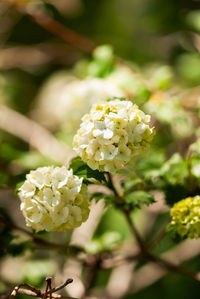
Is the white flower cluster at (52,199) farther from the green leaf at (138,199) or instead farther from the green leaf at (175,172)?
the green leaf at (175,172)

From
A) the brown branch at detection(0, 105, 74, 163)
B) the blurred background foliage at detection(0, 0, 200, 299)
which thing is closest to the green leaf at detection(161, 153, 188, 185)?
the blurred background foliage at detection(0, 0, 200, 299)

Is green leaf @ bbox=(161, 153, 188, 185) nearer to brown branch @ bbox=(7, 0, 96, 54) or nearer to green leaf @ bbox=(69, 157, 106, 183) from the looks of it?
green leaf @ bbox=(69, 157, 106, 183)

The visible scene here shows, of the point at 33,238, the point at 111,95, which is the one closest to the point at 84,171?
the point at 33,238

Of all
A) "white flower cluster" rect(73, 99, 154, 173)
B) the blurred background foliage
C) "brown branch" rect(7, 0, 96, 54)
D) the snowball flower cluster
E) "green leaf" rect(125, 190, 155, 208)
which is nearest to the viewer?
"white flower cluster" rect(73, 99, 154, 173)

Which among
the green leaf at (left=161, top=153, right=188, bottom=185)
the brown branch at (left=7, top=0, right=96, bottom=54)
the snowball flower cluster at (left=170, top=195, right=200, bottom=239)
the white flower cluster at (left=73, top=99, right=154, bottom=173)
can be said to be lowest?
the snowball flower cluster at (left=170, top=195, right=200, bottom=239)

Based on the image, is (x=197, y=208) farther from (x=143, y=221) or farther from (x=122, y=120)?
(x=143, y=221)

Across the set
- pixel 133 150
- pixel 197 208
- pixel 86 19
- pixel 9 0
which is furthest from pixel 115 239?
pixel 86 19

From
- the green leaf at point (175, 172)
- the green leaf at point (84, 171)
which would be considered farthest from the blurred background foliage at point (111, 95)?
the green leaf at point (84, 171)
